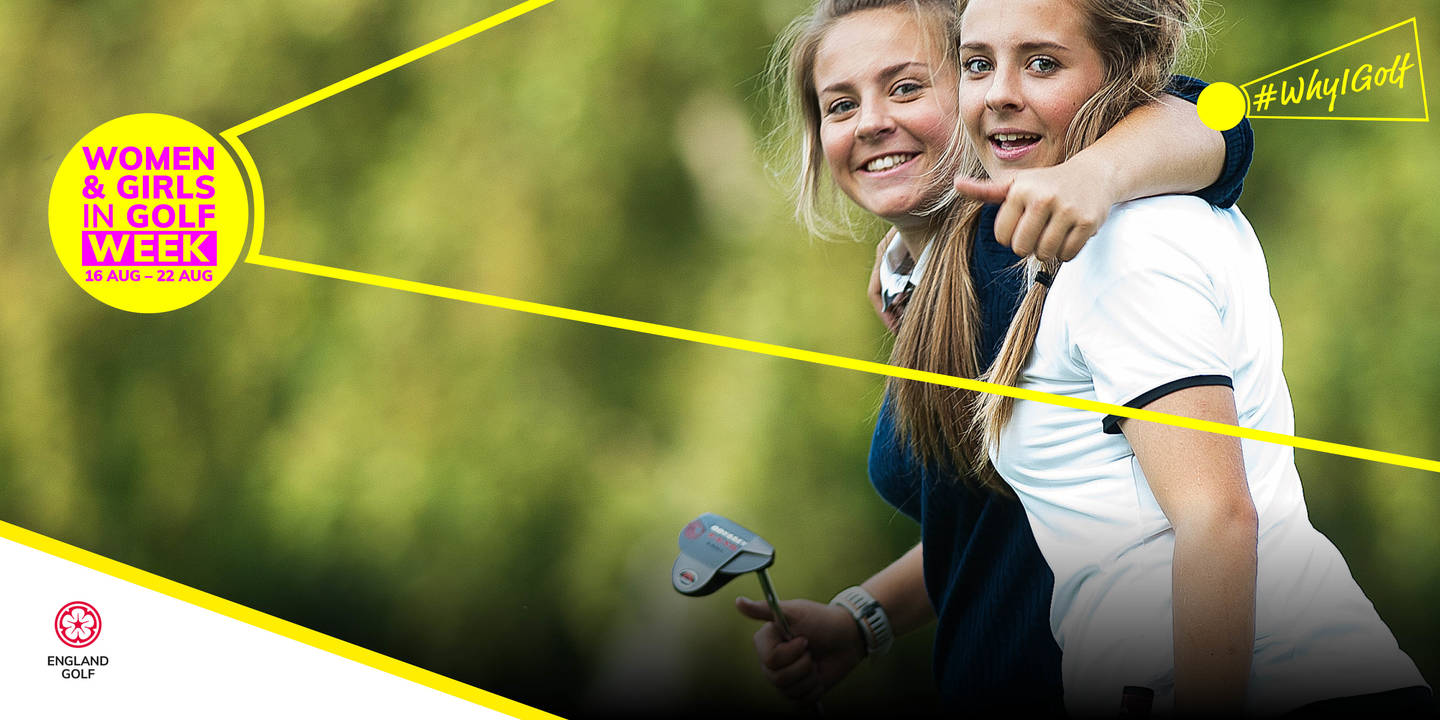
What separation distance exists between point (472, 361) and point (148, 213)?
1.13 feet

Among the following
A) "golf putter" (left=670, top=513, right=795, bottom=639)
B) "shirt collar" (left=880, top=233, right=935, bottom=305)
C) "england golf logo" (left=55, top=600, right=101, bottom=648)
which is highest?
"shirt collar" (left=880, top=233, right=935, bottom=305)

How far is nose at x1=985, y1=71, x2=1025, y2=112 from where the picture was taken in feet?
2.86

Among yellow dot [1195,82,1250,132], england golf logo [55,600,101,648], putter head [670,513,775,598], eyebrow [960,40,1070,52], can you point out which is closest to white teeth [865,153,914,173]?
eyebrow [960,40,1070,52]

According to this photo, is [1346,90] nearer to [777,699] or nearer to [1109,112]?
[1109,112]

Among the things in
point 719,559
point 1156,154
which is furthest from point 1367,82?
Answer: point 719,559

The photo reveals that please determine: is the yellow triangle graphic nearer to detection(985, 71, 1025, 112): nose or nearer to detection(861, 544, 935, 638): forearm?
detection(985, 71, 1025, 112): nose

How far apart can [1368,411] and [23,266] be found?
1289 millimetres

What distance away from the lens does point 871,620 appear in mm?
1106

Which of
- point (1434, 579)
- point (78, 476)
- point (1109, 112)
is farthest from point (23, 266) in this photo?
point (1434, 579)

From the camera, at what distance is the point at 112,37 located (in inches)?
50.3

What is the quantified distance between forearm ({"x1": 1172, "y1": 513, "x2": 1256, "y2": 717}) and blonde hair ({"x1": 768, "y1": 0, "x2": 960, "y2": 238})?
34 centimetres

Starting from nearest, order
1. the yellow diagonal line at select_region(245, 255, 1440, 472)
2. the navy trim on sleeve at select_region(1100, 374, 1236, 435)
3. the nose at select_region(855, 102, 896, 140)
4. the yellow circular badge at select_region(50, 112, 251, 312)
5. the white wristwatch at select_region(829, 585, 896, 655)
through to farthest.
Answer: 1. the navy trim on sleeve at select_region(1100, 374, 1236, 435)
2. the yellow diagonal line at select_region(245, 255, 1440, 472)
3. the nose at select_region(855, 102, 896, 140)
4. the white wristwatch at select_region(829, 585, 896, 655)
5. the yellow circular badge at select_region(50, 112, 251, 312)

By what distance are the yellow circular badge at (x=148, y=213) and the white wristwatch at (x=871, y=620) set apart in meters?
0.70

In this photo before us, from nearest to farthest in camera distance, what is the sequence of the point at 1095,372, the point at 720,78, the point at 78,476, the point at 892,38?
the point at 1095,372 → the point at 892,38 → the point at 720,78 → the point at 78,476
